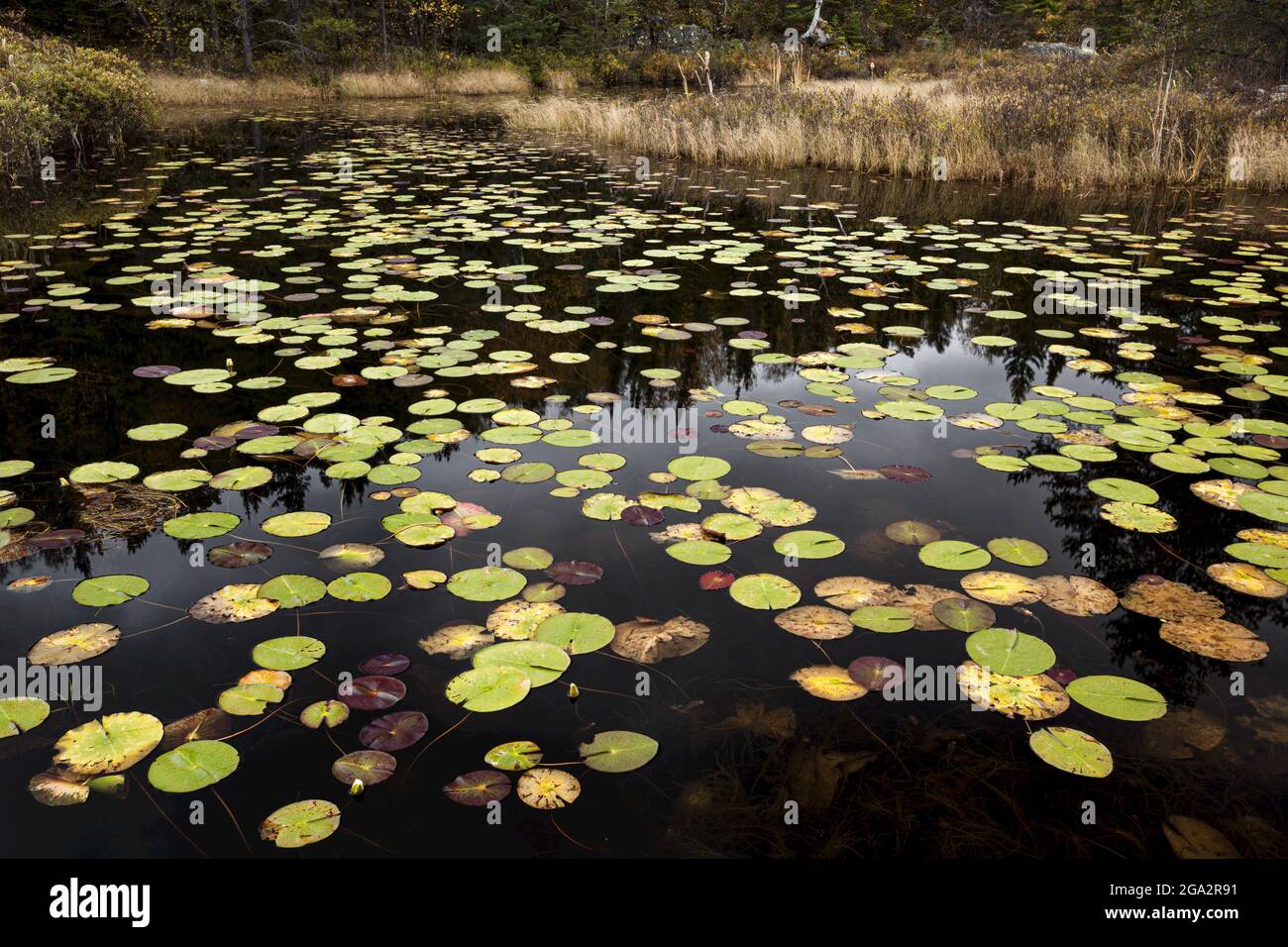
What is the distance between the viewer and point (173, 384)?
3.61m

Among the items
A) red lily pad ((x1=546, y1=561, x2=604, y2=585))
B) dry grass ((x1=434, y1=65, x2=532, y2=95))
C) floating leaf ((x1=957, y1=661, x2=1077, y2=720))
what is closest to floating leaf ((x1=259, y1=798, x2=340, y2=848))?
red lily pad ((x1=546, y1=561, x2=604, y2=585))

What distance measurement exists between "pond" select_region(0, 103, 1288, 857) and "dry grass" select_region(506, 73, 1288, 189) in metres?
5.36

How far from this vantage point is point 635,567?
2.35 metres

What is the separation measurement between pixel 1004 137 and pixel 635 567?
9982 mm

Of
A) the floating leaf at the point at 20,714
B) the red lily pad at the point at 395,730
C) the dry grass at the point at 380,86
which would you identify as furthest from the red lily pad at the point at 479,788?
the dry grass at the point at 380,86

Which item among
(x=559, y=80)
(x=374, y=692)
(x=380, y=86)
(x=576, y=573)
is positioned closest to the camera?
(x=374, y=692)

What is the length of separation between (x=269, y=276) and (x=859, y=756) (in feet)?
16.2

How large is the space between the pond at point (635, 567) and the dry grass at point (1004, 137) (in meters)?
5.36

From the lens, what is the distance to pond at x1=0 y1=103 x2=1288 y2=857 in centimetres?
161

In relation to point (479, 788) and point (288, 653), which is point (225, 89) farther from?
point (479, 788)

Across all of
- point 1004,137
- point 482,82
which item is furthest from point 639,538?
point 482,82

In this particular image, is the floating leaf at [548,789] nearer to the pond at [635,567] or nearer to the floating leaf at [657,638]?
the pond at [635,567]

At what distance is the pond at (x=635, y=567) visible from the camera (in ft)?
5.28

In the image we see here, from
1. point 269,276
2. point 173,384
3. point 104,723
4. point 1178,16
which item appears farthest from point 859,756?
point 1178,16
